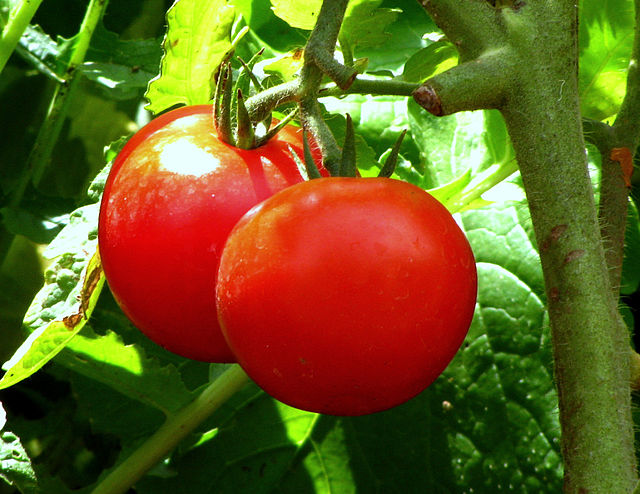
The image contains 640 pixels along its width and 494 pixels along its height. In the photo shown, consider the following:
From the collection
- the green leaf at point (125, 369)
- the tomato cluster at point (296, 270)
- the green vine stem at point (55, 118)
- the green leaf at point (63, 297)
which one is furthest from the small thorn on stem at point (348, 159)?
the green vine stem at point (55, 118)

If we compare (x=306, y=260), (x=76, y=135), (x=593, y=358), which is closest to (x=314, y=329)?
(x=306, y=260)

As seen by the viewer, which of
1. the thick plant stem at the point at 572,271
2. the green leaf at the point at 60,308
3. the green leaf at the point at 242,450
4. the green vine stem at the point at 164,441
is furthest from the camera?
the green leaf at the point at 242,450

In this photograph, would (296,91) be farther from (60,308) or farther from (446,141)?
(446,141)

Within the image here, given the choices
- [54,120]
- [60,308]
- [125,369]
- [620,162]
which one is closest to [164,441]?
[125,369]

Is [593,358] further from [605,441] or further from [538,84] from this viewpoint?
[538,84]

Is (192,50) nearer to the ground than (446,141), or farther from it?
farther from it

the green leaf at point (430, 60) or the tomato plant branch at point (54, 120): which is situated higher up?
the green leaf at point (430, 60)

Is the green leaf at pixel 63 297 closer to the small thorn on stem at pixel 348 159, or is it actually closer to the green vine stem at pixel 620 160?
the small thorn on stem at pixel 348 159
